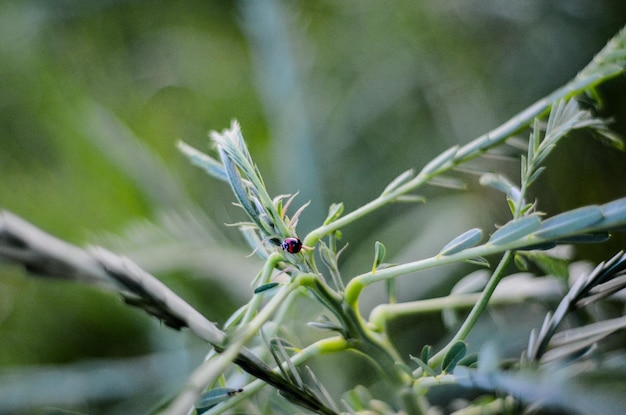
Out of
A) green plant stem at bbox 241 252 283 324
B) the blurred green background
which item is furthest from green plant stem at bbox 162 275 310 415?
the blurred green background

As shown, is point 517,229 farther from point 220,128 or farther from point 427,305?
point 220,128

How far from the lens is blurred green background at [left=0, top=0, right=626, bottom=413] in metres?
0.50

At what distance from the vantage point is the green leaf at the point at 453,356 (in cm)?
18

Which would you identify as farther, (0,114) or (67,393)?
(0,114)

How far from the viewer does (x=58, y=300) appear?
25.9 inches

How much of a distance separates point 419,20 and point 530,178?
21.9 inches

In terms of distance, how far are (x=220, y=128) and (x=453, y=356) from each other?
569 mm

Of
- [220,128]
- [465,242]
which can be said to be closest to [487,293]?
[465,242]

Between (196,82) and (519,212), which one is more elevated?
(196,82)

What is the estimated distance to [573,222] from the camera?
14 centimetres

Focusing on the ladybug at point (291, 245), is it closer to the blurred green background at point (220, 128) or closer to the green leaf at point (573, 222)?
the green leaf at point (573, 222)

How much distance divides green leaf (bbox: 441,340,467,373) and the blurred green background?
1.03 ft

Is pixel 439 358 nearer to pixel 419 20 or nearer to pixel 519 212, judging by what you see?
pixel 519 212

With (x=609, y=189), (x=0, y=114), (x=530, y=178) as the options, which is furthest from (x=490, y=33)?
(x=0, y=114)
